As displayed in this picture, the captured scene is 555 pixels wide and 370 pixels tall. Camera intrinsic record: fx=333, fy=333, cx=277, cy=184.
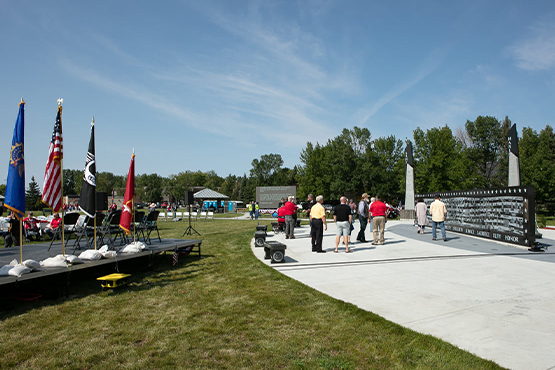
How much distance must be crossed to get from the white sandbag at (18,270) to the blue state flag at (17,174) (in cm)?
87

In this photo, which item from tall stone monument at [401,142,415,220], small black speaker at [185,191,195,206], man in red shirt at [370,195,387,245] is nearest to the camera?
man in red shirt at [370,195,387,245]

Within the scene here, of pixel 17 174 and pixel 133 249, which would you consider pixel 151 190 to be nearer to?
pixel 133 249

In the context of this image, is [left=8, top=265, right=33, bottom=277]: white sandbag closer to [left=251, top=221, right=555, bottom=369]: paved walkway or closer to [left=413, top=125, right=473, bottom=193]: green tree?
[left=251, top=221, right=555, bottom=369]: paved walkway

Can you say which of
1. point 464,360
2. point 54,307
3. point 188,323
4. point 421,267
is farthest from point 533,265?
point 54,307

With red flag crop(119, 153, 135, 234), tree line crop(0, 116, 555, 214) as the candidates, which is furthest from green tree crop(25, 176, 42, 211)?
red flag crop(119, 153, 135, 234)

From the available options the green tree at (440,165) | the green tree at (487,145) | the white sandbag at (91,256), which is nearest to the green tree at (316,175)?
the green tree at (440,165)

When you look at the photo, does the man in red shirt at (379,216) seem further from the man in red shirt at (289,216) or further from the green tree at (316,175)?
the green tree at (316,175)

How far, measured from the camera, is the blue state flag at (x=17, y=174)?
18.7 feet

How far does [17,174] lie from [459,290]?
26.3ft

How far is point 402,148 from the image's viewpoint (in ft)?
186

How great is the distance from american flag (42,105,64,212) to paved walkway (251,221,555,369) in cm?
493

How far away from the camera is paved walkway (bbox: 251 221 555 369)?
12.6ft

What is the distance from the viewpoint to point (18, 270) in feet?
17.3

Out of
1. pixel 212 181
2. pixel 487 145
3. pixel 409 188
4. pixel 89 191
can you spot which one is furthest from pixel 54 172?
pixel 212 181
